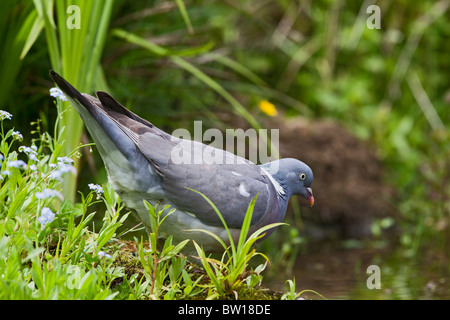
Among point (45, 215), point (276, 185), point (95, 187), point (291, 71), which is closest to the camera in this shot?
point (45, 215)

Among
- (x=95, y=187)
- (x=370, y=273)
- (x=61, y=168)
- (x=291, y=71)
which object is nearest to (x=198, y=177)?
(x=95, y=187)

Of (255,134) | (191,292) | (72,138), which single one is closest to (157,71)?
(255,134)

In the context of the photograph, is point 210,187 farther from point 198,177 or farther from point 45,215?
point 45,215

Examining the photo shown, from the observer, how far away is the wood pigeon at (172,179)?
228 centimetres

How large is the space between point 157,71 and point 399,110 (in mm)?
3844

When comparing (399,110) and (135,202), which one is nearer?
(135,202)

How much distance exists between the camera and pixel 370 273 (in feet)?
11.4

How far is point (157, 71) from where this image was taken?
448 centimetres

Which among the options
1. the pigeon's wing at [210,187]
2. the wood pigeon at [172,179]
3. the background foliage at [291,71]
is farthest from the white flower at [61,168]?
the background foliage at [291,71]

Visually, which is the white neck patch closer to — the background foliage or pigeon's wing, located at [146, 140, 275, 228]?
pigeon's wing, located at [146, 140, 275, 228]

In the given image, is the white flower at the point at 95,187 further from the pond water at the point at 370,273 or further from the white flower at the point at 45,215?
the pond water at the point at 370,273

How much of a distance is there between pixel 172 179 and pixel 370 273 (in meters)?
1.71

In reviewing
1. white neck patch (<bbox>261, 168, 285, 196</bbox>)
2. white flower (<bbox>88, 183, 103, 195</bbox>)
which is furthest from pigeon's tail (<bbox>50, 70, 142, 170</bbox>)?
white neck patch (<bbox>261, 168, 285, 196</bbox>)
